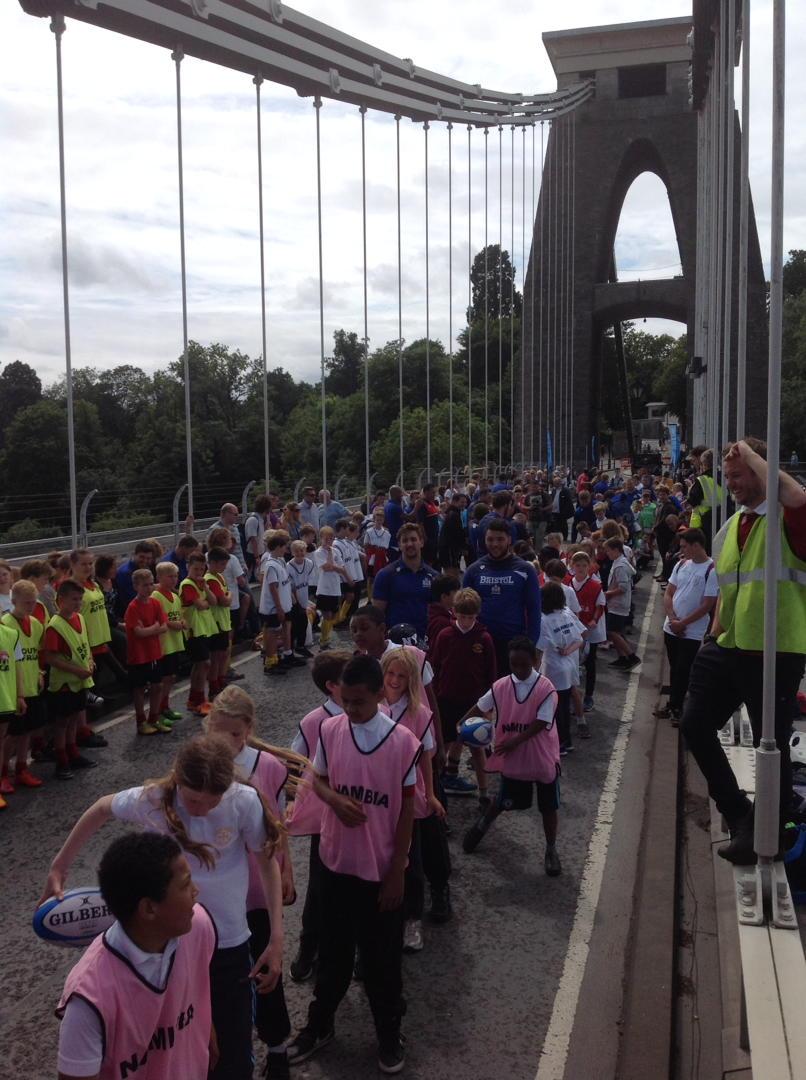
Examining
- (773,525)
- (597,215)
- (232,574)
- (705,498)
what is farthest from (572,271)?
(773,525)

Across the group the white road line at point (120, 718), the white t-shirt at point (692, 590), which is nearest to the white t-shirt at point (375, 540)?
the white road line at point (120, 718)

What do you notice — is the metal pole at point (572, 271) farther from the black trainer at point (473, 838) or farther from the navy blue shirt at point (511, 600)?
the black trainer at point (473, 838)

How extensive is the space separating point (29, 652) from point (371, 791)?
14.0 feet

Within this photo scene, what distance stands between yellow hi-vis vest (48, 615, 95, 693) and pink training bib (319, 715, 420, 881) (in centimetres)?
433

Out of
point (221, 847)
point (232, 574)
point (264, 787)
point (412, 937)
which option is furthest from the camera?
point (232, 574)

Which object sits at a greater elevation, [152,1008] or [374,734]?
[374,734]

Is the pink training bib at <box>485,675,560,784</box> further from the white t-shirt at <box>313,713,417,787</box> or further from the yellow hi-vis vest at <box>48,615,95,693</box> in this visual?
the yellow hi-vis vest at <box>48,615,95,693</box>

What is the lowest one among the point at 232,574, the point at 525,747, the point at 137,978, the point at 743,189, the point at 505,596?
the point at 525,747

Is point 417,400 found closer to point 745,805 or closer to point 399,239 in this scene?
point 399,239

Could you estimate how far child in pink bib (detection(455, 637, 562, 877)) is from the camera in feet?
18.9

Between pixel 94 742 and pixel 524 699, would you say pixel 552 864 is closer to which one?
pixel 524 699

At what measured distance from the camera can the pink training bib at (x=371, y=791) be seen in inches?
147

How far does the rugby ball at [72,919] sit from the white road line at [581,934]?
73.2 inches

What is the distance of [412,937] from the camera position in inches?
192
